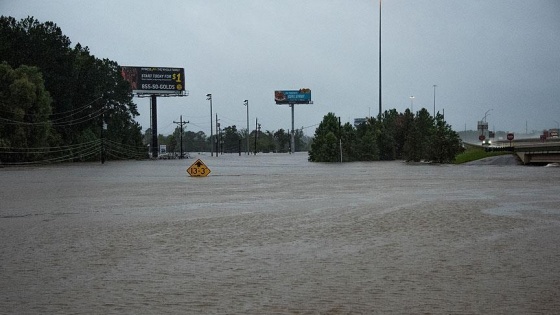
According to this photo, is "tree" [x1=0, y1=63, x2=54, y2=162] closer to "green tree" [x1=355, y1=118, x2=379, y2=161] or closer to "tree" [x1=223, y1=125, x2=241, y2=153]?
"green tree" [x1=355, y1=118, x2=379, y2=161]

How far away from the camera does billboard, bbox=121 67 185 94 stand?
111 m

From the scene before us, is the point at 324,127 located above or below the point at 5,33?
below

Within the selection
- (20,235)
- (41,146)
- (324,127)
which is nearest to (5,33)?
(41,146)

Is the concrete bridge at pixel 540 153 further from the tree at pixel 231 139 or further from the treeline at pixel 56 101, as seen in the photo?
the tree at pixel 231 139

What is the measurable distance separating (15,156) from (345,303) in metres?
66.7

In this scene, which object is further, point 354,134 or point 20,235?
point 354,134

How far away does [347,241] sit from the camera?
356 inches

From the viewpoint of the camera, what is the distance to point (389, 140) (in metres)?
82.0

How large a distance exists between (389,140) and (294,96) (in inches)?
3239

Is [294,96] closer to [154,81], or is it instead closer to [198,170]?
[154,81]

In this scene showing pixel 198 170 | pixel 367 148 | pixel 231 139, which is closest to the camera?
pixel 198 170

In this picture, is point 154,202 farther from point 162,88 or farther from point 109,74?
point 162,88

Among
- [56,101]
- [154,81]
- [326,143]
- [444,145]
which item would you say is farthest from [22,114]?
[154,81]

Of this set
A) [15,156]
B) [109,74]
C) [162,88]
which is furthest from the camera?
[162,88]
